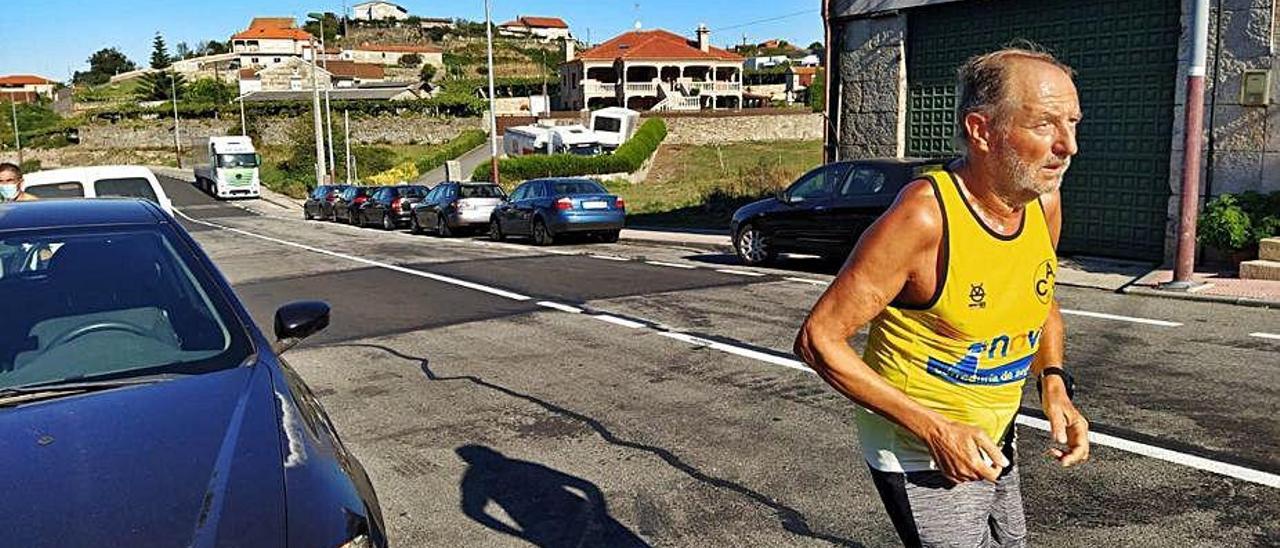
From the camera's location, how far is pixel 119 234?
4.14m

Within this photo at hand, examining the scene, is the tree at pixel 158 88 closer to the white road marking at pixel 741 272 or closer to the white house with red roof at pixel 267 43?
the white house with red roof at pixel 267 43

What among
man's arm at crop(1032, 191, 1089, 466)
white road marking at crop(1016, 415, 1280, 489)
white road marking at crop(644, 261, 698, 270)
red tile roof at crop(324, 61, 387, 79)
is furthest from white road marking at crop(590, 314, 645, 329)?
red tile roof at crop(324, 61, 387, 79)

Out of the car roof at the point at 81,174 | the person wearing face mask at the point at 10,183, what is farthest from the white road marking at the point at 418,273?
the person wearing face mask at the point at 10,183

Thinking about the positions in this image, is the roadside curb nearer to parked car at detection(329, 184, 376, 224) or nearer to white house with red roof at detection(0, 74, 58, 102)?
parked car at detection(329, 184, 376, 224)

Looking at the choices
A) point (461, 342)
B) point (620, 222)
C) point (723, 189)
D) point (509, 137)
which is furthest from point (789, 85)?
point (461, 342)

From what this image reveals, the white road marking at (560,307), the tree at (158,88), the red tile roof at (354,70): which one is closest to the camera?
the white road marking at (560,307)

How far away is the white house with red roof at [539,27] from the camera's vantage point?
6802 inches

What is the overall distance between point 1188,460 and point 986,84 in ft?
11.7

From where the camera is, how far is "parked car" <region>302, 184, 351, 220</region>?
125ft

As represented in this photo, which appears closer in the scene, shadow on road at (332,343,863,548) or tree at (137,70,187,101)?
shadow on road at (332,343,863,548)

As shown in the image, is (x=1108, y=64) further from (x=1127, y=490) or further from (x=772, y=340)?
(x=1127, y=490)

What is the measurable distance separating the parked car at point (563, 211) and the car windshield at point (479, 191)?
3.91 m

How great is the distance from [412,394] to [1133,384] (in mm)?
4898

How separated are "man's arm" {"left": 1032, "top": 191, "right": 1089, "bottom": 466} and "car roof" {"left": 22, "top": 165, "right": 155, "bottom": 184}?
10744mm
